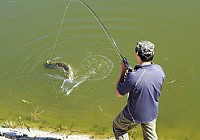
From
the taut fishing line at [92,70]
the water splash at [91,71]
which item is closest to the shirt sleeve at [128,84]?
the taut fishing line at [92,70]

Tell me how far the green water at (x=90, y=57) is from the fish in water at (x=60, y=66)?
0.15 m

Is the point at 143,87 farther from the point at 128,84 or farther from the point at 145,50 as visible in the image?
the point at 145,50

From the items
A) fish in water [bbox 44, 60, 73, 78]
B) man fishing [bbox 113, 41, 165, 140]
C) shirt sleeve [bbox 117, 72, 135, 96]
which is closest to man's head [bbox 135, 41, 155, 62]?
man fishing [bbox 113, 41, 165, 140]

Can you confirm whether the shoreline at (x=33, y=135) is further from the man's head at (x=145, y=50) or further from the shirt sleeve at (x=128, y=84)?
the man's head at (x=145, y=50)

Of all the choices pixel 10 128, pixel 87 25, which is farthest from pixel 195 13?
pixel 10 128

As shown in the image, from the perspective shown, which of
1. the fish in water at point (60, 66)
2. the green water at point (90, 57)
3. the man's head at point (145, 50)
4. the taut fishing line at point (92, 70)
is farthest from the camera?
the fish in water at point (60, 66)

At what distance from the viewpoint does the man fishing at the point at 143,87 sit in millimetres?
4805

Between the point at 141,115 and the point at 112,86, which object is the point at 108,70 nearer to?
the point at 112,86

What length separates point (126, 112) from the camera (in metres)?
5.34

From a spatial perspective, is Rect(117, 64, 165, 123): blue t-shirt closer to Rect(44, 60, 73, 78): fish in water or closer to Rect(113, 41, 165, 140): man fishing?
Rect(113, 41, 165, 140): man fishing

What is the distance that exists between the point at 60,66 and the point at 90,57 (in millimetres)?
944

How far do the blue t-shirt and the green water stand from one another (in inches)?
87.2

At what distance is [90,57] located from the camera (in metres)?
10.1

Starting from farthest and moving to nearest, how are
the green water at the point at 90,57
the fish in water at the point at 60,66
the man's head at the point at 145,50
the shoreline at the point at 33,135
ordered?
the fish in water at the point at 60,66, the green water at the point at 90,57, the shoreline at the point at 33,135, the man's head at the point at 145,50
